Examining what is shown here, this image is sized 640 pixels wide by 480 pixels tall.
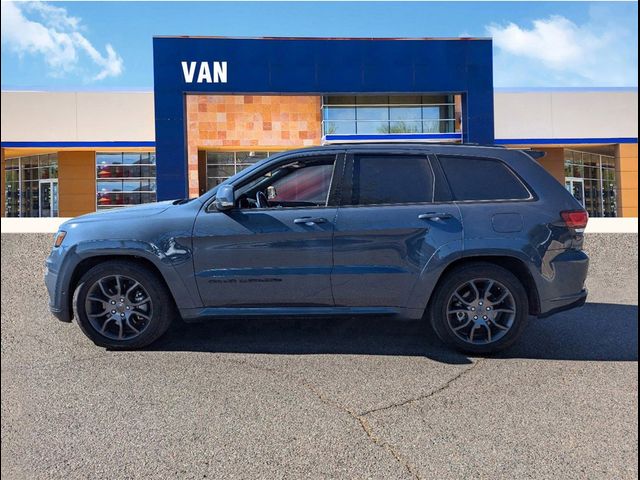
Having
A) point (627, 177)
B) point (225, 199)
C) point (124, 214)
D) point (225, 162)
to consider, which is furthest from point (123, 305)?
point (627, 177)

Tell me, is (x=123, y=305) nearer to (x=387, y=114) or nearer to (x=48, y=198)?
(x=387, y=114)

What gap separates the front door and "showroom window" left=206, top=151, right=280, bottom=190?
21.2 m

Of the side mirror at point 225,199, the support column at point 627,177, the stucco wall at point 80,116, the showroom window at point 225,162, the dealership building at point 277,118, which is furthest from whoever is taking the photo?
the support column at point 627,177

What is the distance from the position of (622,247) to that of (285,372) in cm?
883

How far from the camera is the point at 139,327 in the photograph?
14.8ft

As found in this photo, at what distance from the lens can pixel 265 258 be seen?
14.4 ft

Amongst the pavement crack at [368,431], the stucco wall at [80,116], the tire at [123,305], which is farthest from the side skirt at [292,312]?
the stucco wall at [80,116]

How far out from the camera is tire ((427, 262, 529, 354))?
4413 mm

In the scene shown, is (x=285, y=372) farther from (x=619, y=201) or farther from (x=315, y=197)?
(x=619, y=201)

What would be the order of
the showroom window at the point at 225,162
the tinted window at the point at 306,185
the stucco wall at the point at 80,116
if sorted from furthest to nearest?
the showroom window at the point at 225,162, the stucco wall at the point at 80,116, the tinted window at the point at 306,185

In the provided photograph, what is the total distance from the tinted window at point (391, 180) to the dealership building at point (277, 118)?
1472 cm

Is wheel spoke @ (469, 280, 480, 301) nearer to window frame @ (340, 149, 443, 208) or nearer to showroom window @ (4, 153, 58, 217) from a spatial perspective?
window frame @ (340, 149, 443, 208)

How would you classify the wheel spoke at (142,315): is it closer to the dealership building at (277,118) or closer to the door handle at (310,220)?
the door handle at (310,220)

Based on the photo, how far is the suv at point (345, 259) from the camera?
4.38 m
